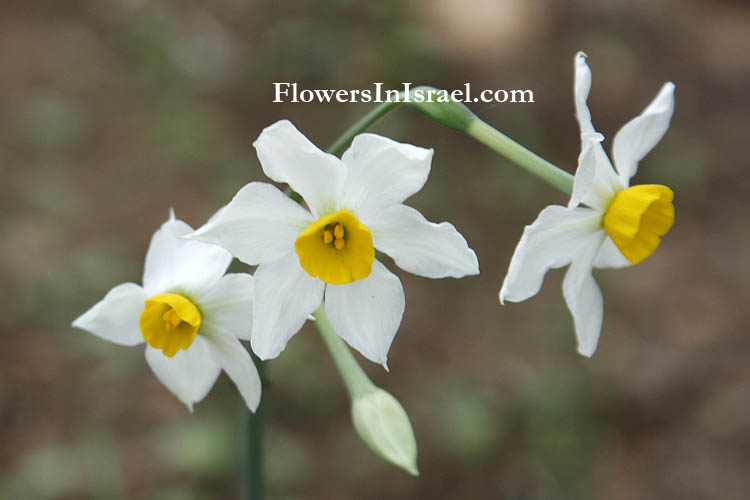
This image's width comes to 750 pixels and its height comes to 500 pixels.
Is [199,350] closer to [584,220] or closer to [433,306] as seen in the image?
[584,220]

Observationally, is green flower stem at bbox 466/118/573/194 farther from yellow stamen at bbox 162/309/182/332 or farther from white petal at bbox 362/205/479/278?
yellow stamen at bbox 162/309/182/332

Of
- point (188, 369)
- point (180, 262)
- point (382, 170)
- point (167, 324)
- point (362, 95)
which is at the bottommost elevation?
point (188, 369)

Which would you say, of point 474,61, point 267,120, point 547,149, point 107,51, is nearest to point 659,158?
point 547,149

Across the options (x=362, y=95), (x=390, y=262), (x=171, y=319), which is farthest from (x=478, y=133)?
(x=362, y=95)

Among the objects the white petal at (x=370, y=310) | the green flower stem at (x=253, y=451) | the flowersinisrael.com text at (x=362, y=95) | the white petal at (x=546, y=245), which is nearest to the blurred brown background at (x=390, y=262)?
the flowersinisrael.com text at (x=362, y=95)

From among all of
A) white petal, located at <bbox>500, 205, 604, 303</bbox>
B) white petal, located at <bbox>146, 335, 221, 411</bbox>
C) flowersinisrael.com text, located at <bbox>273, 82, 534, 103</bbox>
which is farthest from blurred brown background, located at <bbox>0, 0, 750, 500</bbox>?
white petal, located at <bbox>500, 205, 604, 303</bbox>

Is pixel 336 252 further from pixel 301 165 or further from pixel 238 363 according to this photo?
pixel 238 363

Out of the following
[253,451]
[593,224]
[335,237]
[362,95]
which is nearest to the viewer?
[335,237]
